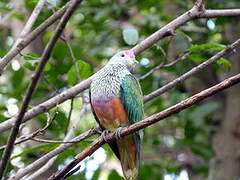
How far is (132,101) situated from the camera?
359 centimetres

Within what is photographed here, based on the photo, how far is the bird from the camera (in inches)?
141

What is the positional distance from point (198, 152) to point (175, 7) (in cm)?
170

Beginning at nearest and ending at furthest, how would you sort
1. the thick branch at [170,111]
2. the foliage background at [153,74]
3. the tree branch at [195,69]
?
the thick branch at [170,111], the tree branch at [195,69], the foliage background at [153,74]

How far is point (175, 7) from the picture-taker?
565 centimetres

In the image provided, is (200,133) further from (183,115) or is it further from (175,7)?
(175,7)

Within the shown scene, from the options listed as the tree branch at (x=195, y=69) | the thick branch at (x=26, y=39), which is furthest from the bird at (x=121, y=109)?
the thick branch at (x=26, y=39)

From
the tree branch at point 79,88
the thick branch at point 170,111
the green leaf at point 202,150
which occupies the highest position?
the thick branch at point 170,111

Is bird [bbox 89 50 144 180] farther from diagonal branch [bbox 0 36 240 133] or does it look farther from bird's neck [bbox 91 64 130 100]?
diagonal branch [bbox 0 36 240 133]

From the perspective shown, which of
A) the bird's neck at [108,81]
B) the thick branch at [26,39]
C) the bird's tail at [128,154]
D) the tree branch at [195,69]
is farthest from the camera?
the bird's tail at [128,154]

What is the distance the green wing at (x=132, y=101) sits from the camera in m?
3.59

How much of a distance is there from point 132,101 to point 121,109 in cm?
10

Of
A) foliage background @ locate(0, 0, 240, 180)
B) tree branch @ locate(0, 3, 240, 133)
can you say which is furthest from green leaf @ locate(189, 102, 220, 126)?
tree branch @ locate(0, 3, 240, 133)

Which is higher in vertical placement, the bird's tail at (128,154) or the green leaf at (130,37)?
the green leaf at (130,37)

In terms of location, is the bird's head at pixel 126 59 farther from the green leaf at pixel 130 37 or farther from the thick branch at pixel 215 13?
the thick branch at pixel 215 13
